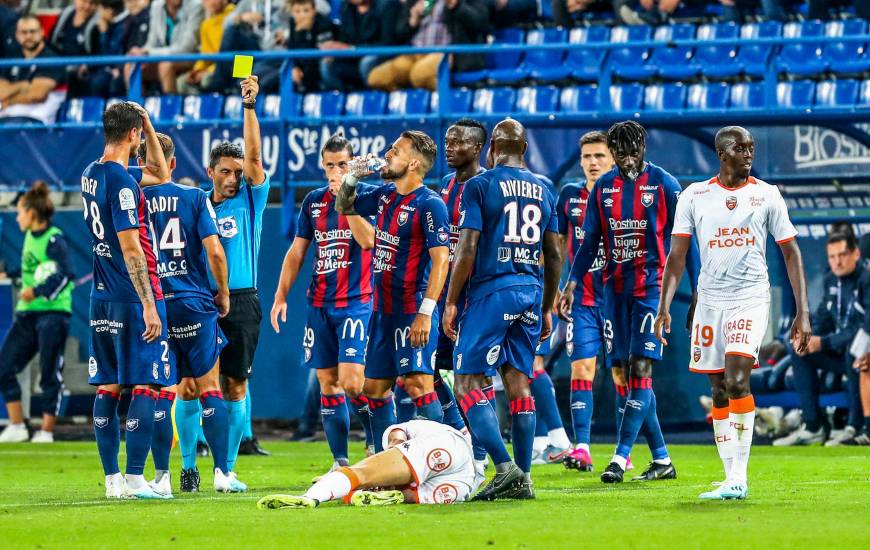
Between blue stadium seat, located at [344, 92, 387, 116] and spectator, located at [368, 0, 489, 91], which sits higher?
spectator, located at [368, 0, 489, 91]

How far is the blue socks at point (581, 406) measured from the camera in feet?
39.6

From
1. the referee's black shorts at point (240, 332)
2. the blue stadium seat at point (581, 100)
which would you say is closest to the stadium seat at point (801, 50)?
the blue stadium seat at point (581, 100)

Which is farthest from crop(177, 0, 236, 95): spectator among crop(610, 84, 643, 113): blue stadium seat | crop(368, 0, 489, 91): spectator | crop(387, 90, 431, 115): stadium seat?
crop(610, 84, 643, 113): blue stadium seat

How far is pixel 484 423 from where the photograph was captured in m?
8.74

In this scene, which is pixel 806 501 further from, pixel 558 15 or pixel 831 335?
pixel 558 15

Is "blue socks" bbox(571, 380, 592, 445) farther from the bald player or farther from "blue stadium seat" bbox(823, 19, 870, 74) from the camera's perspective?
"blue stadium seat" bbox(823, 19, 870, 74)

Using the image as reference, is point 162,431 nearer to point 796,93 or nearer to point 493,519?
point 493,519

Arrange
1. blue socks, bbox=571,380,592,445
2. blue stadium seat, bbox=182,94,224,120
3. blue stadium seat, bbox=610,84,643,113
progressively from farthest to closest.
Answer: blue stadium seat, bbox=182,94,224,120
blue stadium seat, bbox=610,84,643,113
blue socks, bbox=571,380,592,445

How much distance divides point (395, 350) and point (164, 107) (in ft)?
36.6

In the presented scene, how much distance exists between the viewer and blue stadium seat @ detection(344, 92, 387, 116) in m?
18.9

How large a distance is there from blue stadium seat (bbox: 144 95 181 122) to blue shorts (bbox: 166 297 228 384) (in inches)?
411

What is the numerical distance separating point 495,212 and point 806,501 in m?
2.50

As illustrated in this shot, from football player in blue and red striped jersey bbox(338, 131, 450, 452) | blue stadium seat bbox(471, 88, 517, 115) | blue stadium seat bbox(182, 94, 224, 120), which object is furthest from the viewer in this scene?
blue stadium seat bbox(182, 94, 224, 120)

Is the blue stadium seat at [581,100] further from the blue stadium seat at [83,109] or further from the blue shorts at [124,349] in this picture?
the blue shorts at [124,349]
